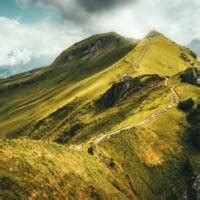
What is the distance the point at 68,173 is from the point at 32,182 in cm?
1519

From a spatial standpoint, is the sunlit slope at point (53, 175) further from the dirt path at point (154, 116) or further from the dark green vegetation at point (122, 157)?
the dirt path at point (154, 116)

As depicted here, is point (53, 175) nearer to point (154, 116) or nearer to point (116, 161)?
point (116, 161)

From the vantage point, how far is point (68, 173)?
99.5 metres

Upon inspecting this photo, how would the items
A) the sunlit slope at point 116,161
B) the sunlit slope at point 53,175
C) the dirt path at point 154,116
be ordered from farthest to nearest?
the dirt path at point 154,116 → the sunlit slope at point 116,161 → the sunlit slope at point 53,175

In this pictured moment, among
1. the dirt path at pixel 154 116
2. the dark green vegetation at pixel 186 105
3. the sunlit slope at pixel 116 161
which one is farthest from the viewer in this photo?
the dark green vegetation at pixel 186 105

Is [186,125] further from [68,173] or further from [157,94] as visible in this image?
[68,173]

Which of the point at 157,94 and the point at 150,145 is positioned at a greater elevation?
the point at 157,94

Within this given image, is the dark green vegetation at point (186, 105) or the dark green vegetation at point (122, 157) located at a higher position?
the dark green vegetation at point (186, 105)

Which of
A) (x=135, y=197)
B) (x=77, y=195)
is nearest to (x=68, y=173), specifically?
(x=77, y=195)

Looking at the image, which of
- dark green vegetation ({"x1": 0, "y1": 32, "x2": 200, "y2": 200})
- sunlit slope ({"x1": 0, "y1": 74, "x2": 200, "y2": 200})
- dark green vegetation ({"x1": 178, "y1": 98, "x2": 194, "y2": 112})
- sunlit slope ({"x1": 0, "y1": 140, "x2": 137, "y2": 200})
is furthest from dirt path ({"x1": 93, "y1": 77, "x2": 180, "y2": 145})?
sunlit slope ({"x1": 0, "y1": 140, "x2": 137, "y2": 200})

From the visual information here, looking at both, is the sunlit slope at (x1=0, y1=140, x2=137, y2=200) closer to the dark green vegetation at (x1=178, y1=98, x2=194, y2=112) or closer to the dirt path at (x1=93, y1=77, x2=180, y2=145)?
the dirt path at (x1=93, y1=77, x2=180, y2=145)

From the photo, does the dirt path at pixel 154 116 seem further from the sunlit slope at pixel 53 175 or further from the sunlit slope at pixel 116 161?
the sunlit slope at pixel 53 175

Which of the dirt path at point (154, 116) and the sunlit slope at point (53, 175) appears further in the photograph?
the dirt path at point (154, 116)

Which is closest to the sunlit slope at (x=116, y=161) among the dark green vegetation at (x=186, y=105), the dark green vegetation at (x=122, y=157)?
the dark green vegetation at (x=122, y=157)
